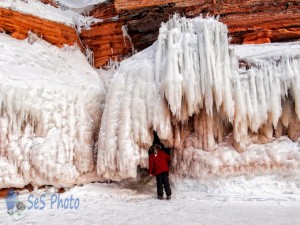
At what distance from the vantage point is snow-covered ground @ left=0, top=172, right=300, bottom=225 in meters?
5.30

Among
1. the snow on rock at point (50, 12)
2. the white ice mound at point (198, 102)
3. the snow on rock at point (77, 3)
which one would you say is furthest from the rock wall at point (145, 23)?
the white ice mound at point (198, 102)

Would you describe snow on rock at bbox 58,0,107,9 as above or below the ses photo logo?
above

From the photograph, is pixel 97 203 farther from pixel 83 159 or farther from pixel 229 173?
pixel 229 173

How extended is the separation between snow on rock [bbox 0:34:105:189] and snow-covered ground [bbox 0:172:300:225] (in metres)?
0.56

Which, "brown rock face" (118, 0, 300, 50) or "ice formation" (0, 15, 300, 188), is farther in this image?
"brown rock face" (118, 0, 300, 50)

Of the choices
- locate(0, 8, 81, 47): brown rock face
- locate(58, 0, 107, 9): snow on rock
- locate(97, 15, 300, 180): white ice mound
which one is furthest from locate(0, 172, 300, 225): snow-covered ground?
locate(58, 0, 107, 9): snow on rock

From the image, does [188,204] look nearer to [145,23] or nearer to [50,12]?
→ [145,23]

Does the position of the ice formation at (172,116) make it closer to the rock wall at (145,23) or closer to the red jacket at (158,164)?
the red jacket at (158,164)

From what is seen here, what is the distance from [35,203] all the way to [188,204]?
3421mm

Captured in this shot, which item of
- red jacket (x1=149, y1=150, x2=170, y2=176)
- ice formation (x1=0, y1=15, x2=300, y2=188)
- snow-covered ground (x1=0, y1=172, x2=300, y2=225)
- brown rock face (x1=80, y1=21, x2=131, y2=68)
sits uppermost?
brown rock face (x1=80, y1=21, x2=131, y2=68)

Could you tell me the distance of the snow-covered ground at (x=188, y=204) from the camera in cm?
530

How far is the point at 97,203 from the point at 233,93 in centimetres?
426

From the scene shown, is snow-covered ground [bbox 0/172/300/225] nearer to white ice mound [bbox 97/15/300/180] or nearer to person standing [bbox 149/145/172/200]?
person standing [bbox 149/145/172/200]

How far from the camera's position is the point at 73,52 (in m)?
12.1
